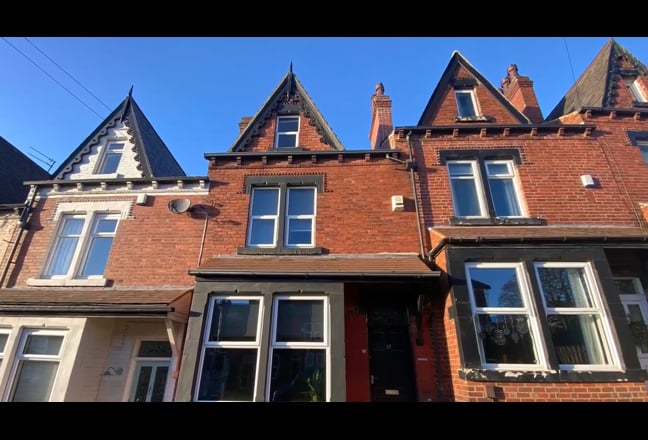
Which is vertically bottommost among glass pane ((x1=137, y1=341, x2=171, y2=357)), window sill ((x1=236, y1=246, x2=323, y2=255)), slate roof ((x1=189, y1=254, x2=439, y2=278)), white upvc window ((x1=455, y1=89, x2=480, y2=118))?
glass pane ((x1=137, y1=341, x2=171, y2=357))

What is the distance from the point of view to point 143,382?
25.7 feet

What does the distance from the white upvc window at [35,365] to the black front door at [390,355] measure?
702 centimetres

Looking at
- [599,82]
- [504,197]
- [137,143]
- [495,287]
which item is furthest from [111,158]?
[599,82]

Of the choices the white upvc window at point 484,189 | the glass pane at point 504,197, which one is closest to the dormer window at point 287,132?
the white upvc window at point 484,189

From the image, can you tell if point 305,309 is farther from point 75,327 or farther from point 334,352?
point 75,327

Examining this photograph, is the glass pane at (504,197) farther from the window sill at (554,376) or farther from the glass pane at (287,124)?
the glass pane at (287,124)

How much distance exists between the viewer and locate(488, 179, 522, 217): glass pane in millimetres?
8500

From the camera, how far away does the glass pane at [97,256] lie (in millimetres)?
9000

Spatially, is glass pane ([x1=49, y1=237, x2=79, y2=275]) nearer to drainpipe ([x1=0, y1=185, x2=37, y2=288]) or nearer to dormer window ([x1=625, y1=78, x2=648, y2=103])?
drainpipe ([x1=0, y1=185, x2=37, y2=288])

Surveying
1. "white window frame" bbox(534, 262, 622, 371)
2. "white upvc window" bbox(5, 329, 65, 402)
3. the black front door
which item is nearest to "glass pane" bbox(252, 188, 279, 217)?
the black front door

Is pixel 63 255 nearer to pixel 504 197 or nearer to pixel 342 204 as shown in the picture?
pixel 342 204

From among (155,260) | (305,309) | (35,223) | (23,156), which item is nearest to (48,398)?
(155,260)

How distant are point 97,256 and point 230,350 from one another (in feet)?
17.3

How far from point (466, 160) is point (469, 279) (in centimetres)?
387
